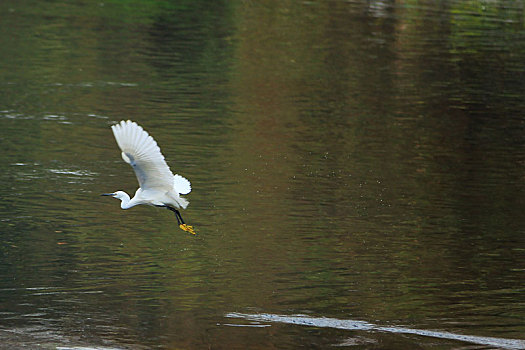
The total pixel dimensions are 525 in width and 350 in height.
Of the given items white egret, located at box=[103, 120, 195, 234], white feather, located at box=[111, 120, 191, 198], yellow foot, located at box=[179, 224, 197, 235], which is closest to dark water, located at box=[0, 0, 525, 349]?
yellow foot, located at box=[179, 224, 197, 235]

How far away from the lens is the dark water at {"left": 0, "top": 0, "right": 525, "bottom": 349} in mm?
10375

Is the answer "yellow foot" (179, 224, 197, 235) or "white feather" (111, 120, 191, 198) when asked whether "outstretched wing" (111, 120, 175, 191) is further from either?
"yellow foot" (179, 224, 197, 235)

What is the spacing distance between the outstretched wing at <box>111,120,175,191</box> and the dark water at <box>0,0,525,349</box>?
1.04 meters

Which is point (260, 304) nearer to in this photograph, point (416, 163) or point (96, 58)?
point (416, 163)

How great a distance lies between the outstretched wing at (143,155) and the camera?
403 inches

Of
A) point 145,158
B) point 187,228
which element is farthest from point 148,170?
point 187,228

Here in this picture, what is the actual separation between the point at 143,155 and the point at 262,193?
464 cm

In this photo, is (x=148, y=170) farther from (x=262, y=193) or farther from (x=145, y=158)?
(x=262, y=193)

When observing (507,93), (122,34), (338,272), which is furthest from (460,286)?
(122,34)

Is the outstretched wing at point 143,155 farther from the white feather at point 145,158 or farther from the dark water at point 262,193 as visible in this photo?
the dark water at point 262,193

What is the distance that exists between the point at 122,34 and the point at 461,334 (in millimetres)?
21955

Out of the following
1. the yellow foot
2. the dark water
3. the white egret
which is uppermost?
the white egret

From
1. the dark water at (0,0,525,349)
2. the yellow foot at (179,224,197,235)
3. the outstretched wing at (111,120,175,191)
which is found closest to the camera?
the outstretched wing at (111,120,175,191)

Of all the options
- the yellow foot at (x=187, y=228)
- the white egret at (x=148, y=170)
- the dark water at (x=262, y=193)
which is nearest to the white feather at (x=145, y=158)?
the white egret at (x=148, y=170)
